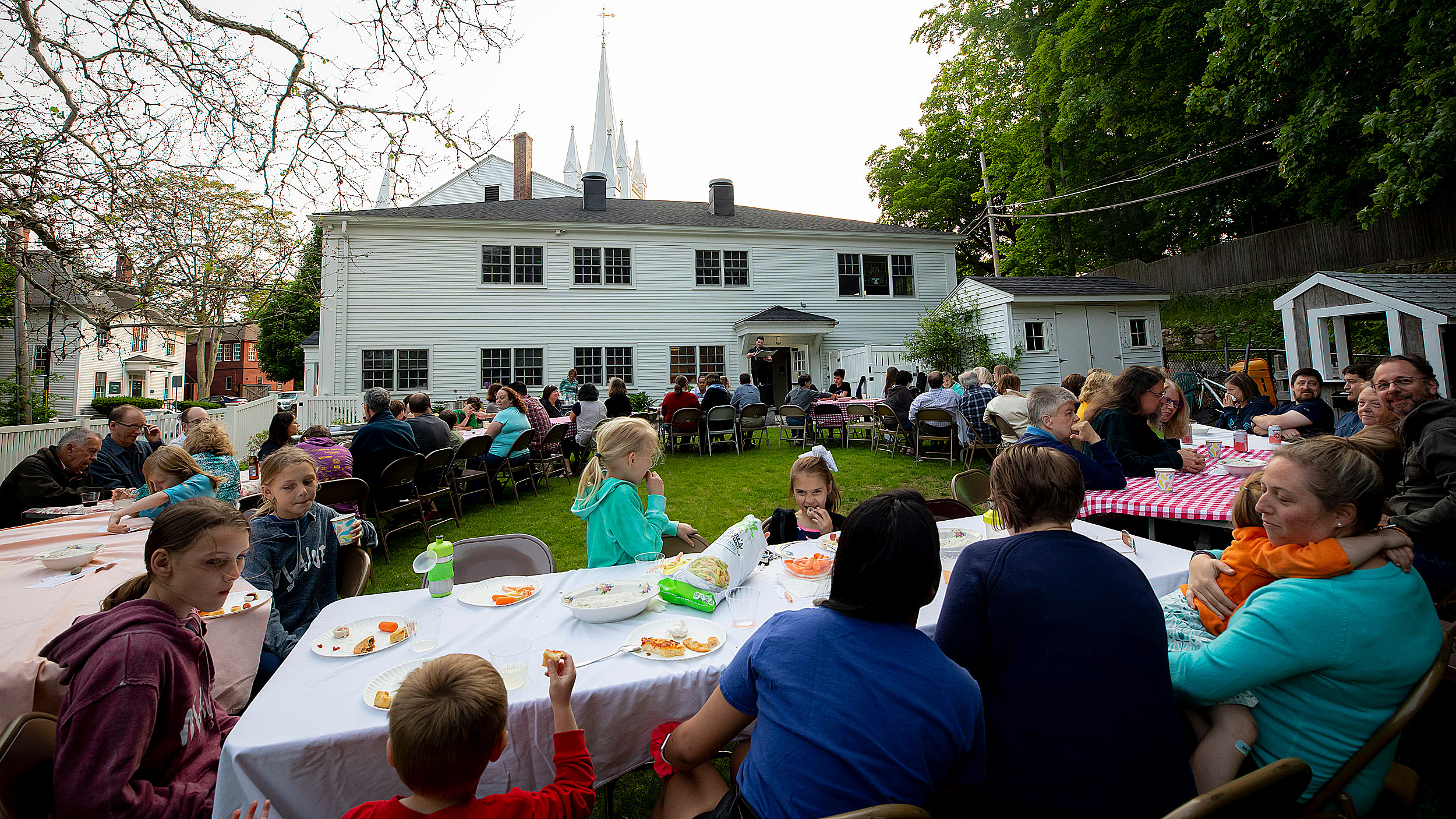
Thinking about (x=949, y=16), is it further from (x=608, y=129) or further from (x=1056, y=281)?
(x=608, y=129)

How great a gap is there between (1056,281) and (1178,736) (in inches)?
777

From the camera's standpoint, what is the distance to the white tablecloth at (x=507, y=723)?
1.59 meters

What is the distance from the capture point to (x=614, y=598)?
2410mm

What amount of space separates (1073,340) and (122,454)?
2010cm

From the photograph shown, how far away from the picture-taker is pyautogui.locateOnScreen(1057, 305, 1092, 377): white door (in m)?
17.6

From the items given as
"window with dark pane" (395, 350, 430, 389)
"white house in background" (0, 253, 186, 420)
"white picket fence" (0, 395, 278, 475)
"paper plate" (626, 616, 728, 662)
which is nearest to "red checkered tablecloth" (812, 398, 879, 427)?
"white picket fence" (0, 395, 278, 475)

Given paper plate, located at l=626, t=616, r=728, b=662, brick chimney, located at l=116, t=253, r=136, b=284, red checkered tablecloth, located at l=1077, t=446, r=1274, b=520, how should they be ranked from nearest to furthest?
paper plate, located at l=626, t=616, r=728, b=662
red checkered tablecloth, located at l=1077, t=446, r=1274, b=520
brick chimney, located at l=116, t=253, r=136, b=284

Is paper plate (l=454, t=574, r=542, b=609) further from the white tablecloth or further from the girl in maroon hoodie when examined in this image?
the girl in maroon hoodie

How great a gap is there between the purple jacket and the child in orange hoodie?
9.18ft

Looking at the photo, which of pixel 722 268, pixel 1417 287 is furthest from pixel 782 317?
pixel 1417 287

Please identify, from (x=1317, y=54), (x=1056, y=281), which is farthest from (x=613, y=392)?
(x=1317, y=54)

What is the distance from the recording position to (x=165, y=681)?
1646 millimetres

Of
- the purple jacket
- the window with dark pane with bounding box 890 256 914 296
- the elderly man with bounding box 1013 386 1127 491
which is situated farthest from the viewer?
the window with dark pane with bounding box 890 256 914 296

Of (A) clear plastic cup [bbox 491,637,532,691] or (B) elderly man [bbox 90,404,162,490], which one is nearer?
(A) clear plastic cup [bbox 491,637,532,691]
